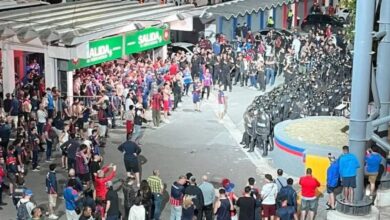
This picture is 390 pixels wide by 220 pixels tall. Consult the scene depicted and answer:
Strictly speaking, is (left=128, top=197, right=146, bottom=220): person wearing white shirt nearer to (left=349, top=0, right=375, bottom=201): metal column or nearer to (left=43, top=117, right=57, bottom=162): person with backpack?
(left=349, top=0, right=375, bottom=201): metal column

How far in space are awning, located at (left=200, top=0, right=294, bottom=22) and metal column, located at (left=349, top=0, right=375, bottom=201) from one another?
2012 centimetres

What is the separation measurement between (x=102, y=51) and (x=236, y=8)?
48.4 feet

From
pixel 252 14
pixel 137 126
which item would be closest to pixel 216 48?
pixel 252 14

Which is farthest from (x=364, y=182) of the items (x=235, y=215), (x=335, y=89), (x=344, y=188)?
(x=335, y=89)

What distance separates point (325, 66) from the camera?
32.0 meters

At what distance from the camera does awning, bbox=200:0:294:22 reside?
1499 inches

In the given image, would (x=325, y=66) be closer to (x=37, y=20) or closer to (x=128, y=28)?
(x=128, y=28)

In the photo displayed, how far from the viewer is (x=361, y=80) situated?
17.8 m

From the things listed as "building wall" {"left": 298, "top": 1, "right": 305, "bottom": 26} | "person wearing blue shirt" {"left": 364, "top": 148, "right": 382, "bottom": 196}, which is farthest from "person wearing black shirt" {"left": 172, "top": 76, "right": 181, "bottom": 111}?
"building wall" {"left": 298, "top": 1, "right": 305, "bottom": 26}

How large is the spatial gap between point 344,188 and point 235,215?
2.80m

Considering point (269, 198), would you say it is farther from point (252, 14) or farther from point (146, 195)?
point (252, 14)

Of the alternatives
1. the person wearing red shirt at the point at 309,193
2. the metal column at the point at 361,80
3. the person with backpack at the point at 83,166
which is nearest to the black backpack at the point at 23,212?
the person with backpack at the point at 83,166

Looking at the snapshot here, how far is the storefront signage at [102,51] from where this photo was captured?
27.2 m

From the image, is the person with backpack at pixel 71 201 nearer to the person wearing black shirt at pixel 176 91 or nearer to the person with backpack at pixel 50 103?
the person with backpack at pixel 50 103
